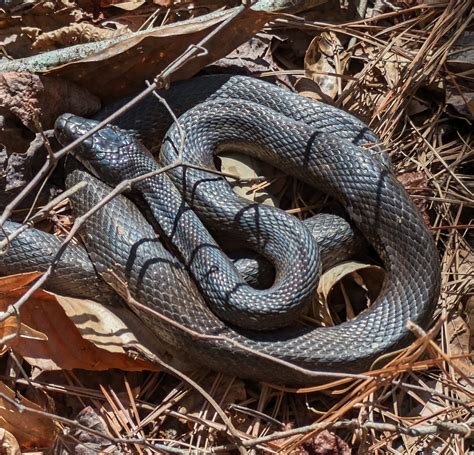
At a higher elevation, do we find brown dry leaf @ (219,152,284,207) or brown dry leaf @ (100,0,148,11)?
brown dry leaf @ (100,0,148,11)

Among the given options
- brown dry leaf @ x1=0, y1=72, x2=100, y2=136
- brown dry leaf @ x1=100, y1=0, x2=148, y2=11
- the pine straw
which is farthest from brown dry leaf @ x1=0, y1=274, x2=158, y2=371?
brown dry leaf @ x1=100, y1=0, x2=148, y2=11

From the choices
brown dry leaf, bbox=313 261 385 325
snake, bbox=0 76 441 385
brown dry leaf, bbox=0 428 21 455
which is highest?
snake, bbox=0 76 441 385

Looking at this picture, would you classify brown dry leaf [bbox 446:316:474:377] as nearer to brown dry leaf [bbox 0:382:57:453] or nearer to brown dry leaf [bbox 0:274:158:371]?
brown dry leaf [bbox 0:274:158:371]

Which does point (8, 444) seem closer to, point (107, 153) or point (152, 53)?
point (107, 153)

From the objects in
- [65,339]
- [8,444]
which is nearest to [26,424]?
[8,444]

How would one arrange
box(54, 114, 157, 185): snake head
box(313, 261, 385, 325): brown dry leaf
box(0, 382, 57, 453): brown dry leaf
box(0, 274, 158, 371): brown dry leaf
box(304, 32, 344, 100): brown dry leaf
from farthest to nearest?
box(304, 32, 344, 100): brown dry leaf → box(54, 114, 157, 185): snake head → box(313, 261, 385, 325): brown dry leaf → box(0, 274, 158, 371): brown dry leaf → box(0, 382, 57, 453): brown dry leaf

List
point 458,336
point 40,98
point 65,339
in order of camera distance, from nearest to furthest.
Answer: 1. point 65,339
2. point 458,336
3. point 40,98
